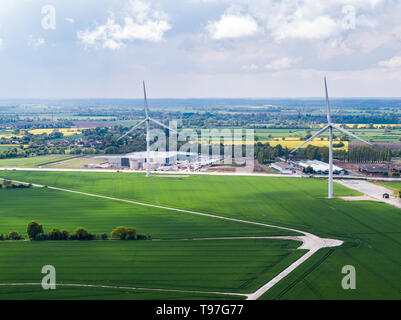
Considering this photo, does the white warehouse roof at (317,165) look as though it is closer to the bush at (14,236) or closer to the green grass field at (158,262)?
the green grass field at (158,262)

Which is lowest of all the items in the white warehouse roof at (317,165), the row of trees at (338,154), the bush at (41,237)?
the bush at (41,237)

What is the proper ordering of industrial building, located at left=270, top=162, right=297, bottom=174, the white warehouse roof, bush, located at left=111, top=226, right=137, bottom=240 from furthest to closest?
the white warehouse roof, industrial building, located at left=270, top=162, right=297, bottom=174, bush, located at left=111, top=226, right=137, bottom=240

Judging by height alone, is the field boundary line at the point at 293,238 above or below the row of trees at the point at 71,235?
below

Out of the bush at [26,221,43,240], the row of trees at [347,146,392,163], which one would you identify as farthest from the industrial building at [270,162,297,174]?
the bush at [26,221,43,240]

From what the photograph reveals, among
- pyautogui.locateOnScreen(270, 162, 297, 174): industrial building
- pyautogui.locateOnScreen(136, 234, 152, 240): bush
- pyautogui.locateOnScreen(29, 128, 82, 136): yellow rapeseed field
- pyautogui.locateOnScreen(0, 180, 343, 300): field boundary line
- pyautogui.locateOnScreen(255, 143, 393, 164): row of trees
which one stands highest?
pyautogui.locateOnScreen(29, 128, 82, 136): yellow rapeseed field

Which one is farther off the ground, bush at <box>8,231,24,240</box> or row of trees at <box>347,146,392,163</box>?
row of trees at <box>347,146,392,163</box>

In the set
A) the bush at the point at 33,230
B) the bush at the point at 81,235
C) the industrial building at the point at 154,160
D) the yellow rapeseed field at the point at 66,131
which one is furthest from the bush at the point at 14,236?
the yellow rapeseed field at the point at 66,131

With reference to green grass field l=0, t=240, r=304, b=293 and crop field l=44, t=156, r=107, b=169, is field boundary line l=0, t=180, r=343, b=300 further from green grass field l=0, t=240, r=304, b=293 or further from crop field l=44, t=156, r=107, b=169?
crop field l=44, t=156, r=107, b=169
